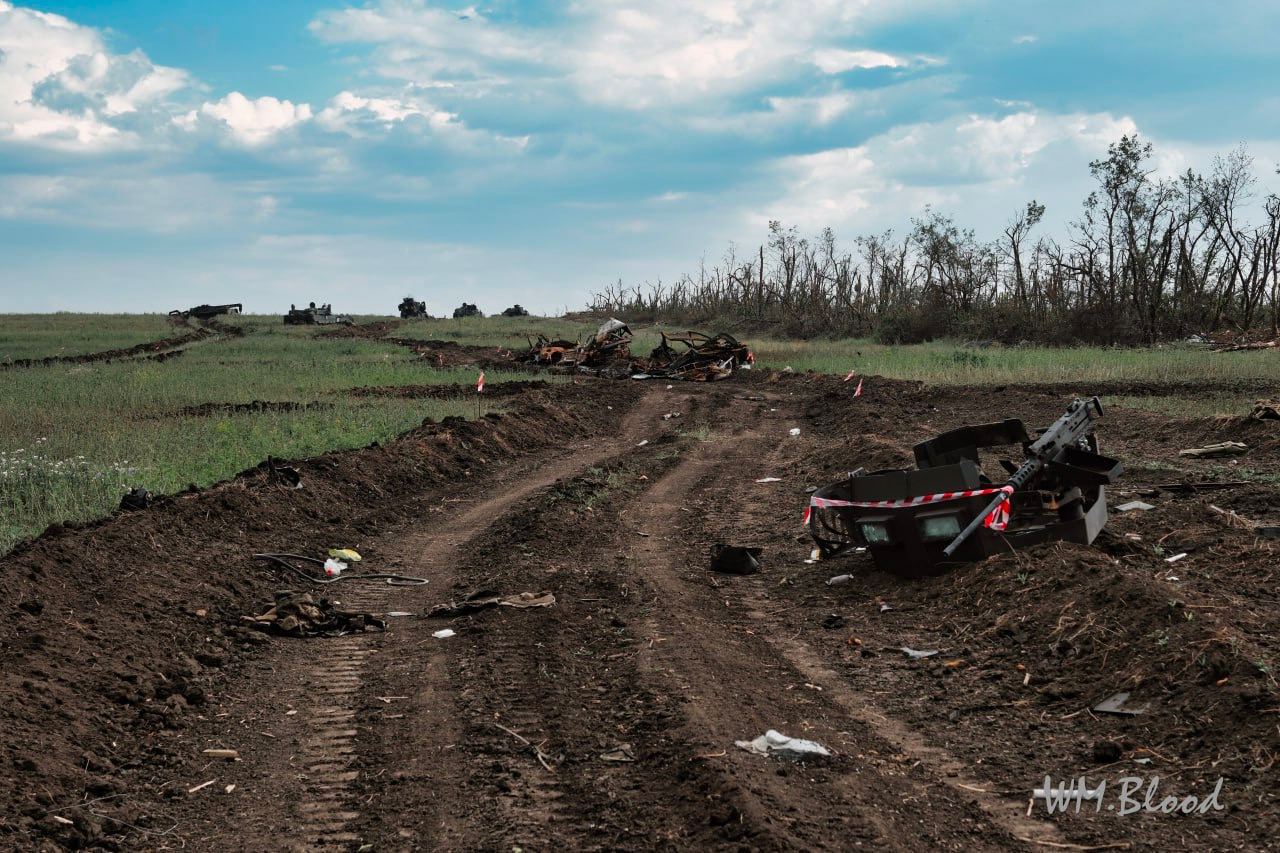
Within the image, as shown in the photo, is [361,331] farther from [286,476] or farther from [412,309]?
[286,476]

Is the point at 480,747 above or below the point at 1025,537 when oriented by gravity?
below

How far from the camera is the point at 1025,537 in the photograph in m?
8.07

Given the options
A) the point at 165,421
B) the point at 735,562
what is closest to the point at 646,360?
the point at 165,421

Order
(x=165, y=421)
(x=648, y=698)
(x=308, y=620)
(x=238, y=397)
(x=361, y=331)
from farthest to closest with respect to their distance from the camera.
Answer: (x=361, y=331)
(x=238, y=397)
(x=165, y=421)
(x=308, y=620)
(x=648, y=698)

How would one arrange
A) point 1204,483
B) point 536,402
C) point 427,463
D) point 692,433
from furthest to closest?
point 536,402 → point 692,433 → point 427,463 → point 1204,483

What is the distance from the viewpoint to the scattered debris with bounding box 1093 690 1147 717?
17.4ft

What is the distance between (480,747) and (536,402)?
17212 mm

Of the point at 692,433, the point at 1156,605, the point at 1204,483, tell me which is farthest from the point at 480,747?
the point at 692,433

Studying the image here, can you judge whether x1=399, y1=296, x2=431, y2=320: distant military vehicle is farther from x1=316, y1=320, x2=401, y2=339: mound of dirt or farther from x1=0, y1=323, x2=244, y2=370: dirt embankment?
x1=0, y1=323, x2=244, y2=370: dirt embankment

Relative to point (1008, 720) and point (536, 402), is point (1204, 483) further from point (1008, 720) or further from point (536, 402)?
point (536, 402)

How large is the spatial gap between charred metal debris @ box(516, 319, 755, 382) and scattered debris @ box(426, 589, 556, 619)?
73.1 feet

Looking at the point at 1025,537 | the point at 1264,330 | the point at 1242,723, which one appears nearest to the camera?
the point at 1242,723

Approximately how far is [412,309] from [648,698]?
75783 mm

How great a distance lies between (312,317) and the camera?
6800 cm
